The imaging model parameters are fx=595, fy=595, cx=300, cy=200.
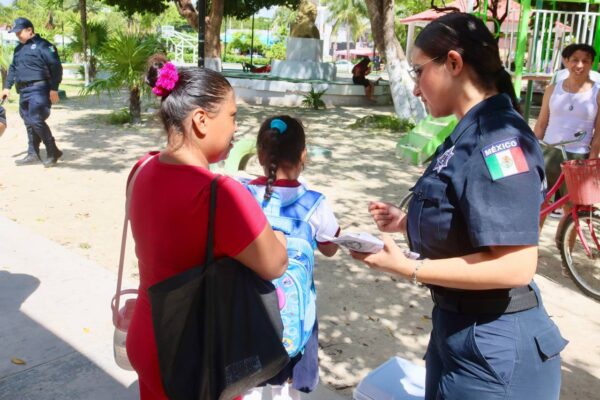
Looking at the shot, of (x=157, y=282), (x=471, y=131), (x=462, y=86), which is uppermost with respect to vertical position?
(x=462, y=86)

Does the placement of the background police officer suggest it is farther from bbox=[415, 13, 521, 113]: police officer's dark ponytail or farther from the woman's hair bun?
bbox=[415, 13, 521, 113]: police officer's dark ponytail

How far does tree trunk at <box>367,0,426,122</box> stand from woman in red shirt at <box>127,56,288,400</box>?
11388 mm

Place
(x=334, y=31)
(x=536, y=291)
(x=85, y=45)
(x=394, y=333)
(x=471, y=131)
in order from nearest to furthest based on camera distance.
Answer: (x=471, y=131) → (x=536, y=291) → (x=394, y=333) → (x=85, y=45) → (x=334, y=31)

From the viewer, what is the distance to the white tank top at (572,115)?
4.98 m

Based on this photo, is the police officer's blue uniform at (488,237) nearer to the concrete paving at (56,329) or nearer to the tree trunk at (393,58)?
the concrete paving at (56,329)

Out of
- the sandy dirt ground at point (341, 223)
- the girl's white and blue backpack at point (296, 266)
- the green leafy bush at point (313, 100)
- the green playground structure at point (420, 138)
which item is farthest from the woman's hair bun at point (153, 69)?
the green leafy bush at point (313, 100)

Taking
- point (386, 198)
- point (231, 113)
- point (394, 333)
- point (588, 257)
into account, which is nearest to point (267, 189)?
point (231, 113)

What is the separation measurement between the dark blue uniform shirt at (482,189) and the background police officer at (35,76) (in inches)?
307

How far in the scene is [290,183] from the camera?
231 cm

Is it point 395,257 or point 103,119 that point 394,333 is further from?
point 103,119

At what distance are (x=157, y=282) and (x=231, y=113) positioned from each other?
1.82ft

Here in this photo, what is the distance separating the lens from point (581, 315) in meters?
4.15

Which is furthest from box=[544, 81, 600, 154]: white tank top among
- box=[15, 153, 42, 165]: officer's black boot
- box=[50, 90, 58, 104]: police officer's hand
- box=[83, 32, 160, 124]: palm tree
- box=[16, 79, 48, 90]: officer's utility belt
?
box=[83, 32, 160, 124]: palm tree

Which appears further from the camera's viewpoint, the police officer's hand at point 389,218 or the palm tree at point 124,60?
the palm tree at point 124,60
